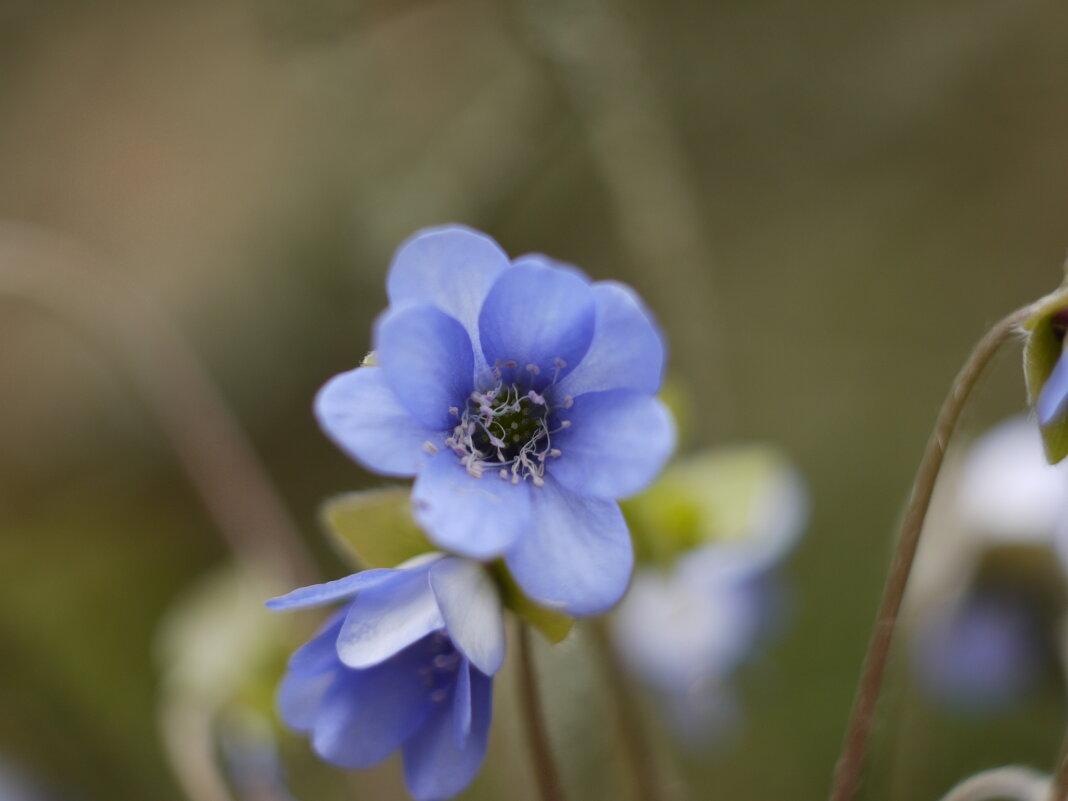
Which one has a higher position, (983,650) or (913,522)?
(913,522)

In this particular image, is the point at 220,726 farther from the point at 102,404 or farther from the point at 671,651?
the point at 102,404

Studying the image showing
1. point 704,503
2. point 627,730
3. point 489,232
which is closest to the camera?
point 627,730

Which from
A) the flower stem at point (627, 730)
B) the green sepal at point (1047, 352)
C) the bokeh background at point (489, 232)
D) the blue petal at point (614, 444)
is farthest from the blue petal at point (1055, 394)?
the bokeh background at point (489, 232)

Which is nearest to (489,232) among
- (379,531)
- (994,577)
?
(994,577)

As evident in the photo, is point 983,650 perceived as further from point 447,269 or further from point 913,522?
point 447,269

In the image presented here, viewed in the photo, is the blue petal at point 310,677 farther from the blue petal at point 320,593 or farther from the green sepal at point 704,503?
the green sepal at point 704,503

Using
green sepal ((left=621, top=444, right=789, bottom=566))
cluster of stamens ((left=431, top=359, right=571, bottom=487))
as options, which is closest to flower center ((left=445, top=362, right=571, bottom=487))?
cluster of stamens ((left=431, top=359, right=571, bottom=487))
